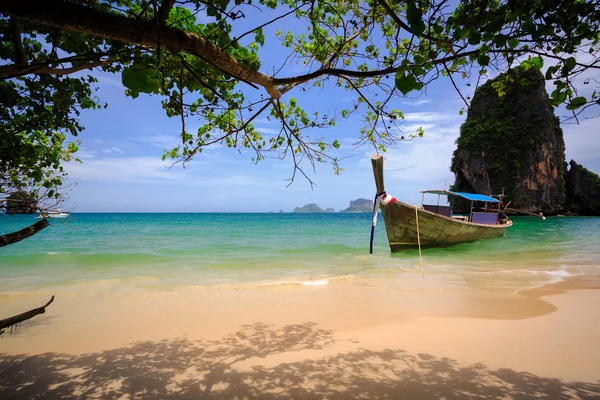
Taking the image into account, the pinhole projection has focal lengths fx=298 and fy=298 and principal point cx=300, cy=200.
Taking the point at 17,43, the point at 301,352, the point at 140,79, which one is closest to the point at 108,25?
the point at 140,79

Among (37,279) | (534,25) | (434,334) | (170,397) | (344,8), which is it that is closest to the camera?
(534,25)

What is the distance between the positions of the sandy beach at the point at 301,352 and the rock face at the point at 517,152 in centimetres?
4435

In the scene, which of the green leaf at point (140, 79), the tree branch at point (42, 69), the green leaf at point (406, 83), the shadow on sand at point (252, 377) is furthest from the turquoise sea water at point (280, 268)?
the green leaf at point (406, 83)

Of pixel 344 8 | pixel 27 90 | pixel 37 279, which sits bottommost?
pixel 37 279

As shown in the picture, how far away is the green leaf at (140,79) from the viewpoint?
1.42m

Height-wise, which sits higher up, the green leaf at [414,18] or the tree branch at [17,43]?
the tree branch at [17,43]

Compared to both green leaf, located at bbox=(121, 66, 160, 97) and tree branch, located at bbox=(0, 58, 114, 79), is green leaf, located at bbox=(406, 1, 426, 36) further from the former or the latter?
tree branch, located at bbox=(0, 58, 114, 79)

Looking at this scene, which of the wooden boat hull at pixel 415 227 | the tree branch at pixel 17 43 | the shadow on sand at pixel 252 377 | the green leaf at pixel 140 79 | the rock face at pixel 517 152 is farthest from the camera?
the rock face at pixel 517 152

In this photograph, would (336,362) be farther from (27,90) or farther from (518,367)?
(27,90)

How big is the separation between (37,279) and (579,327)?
11.7m

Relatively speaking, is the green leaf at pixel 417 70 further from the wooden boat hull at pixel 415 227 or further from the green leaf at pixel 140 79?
the wooden boat hull at pixel 415 227

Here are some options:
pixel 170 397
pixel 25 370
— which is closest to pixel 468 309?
pixel 170 397

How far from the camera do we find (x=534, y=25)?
1580 mm

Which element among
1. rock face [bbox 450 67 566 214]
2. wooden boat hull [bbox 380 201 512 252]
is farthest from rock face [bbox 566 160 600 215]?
wooden boat hull [bbox 380 201 512 252]
